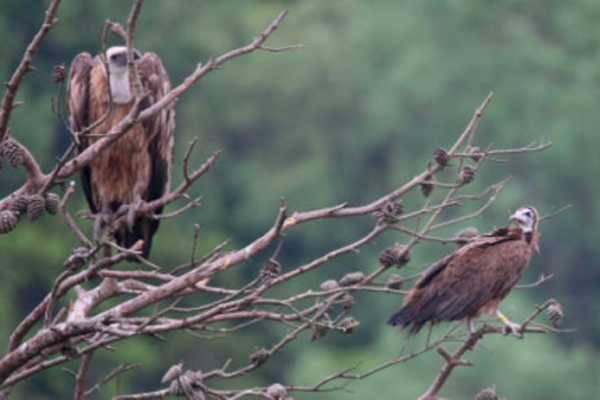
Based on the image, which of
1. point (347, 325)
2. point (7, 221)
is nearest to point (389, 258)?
point (347, 325)

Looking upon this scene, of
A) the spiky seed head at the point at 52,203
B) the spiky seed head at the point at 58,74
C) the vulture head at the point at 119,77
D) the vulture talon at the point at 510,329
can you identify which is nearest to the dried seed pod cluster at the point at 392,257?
the vulture talon at the point at 510,329

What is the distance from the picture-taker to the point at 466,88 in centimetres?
3741

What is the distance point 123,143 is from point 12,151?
6.57 feet

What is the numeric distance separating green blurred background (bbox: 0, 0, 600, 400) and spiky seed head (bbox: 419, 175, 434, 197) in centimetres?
1494

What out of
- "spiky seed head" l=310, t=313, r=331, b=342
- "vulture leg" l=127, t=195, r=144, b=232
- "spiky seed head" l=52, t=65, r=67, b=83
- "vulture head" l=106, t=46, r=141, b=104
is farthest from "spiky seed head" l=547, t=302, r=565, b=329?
"vulture head" l=106, t=46, r=141, b=104

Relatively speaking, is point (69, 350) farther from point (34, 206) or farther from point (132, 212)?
point (132, 212)

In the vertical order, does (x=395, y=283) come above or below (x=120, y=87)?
below

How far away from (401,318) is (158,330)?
7.40ft

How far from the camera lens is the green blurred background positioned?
83.7ft

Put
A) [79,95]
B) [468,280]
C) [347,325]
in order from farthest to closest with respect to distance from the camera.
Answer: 1. [468,280]
2. [79,95]
3. [347,325]

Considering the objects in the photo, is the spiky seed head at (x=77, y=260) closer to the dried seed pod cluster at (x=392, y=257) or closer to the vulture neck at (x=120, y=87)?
the dried seed pod cluster at (x=392, y=257)

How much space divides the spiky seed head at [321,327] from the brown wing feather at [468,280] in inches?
69.9

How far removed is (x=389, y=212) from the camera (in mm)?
6211

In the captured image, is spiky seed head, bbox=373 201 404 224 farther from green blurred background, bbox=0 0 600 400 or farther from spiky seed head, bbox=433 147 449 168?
green blurred background, bbox=0 0 600 400
